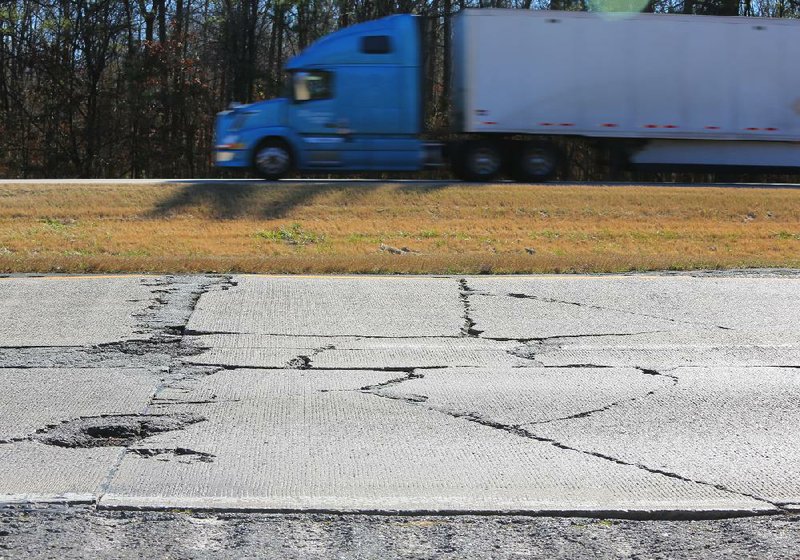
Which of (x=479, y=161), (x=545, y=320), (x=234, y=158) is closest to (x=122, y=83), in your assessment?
(x=234, y=158)

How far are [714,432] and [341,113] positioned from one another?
1623 centimetres

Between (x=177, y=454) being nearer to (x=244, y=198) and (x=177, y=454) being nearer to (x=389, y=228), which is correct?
(x=389, y=228)

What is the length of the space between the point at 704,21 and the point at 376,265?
1389 cm

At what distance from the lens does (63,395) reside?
232 inches

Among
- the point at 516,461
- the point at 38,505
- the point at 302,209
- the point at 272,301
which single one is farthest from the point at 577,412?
the point at 302,209

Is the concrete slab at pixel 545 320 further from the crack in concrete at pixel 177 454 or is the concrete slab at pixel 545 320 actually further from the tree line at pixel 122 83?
the tree line at pixel 122 83

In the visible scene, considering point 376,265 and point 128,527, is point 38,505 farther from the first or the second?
point 376,265

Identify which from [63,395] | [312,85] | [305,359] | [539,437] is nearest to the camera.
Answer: [539,437]

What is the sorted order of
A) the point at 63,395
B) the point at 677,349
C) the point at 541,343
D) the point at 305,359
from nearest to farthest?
the point at 63,395
the point at 305,359
the point at 677,349
the point at 541,343

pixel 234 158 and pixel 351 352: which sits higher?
pixel 234 158

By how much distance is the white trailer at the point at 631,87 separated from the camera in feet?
→ 70.3

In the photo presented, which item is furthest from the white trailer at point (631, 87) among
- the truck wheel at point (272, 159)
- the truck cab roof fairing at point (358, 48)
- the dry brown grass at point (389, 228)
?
the truck wheel at point (272, 159)

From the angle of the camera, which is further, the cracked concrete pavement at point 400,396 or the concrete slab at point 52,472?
the cracked concrete pavement at point 400,396

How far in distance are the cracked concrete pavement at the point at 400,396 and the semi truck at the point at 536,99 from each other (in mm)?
11213
